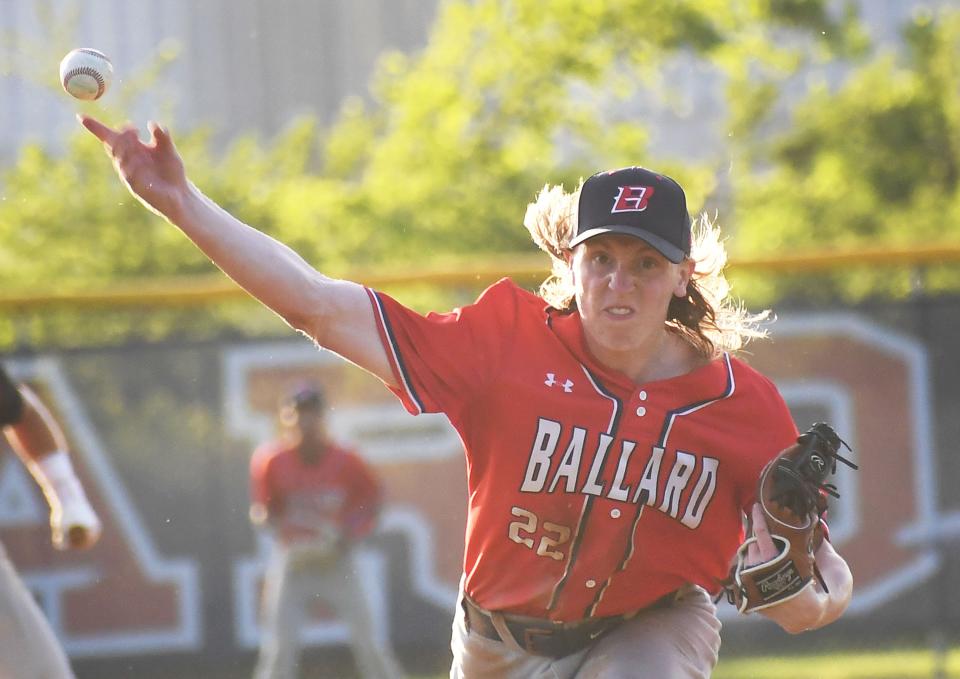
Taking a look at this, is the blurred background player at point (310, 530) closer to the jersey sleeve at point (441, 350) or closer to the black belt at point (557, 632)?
the black belt at point (557, 632)

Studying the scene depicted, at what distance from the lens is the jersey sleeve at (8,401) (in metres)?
4.82

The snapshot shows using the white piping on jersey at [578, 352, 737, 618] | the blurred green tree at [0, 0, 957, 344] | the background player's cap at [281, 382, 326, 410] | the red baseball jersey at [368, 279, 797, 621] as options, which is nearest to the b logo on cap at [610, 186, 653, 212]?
the red baseball jersey at [368, 279, 797, 621]

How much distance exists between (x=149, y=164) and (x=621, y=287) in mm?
1149

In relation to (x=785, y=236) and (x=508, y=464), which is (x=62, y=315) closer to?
(x=508, y=464)

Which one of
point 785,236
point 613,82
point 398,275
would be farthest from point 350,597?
point 785,236

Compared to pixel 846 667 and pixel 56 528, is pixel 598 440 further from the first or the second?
pixel 846 667

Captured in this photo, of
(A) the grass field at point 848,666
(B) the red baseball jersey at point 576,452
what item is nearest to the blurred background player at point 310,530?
(A) the grass field at point 848,666

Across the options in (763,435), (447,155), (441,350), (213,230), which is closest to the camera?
(213,230)

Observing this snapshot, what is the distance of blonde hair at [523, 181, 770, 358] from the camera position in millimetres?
3816

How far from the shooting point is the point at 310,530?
7840 millimetres

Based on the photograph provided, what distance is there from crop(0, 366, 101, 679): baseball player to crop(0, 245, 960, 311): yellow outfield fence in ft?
10.4

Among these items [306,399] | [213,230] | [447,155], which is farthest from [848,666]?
[213,230]

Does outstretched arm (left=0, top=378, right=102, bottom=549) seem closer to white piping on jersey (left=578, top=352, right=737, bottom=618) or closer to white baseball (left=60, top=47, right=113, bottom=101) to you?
white baseball (left=60, top=47, right=113, bottom=101)

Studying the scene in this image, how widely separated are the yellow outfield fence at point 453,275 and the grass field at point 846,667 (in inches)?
86.5
